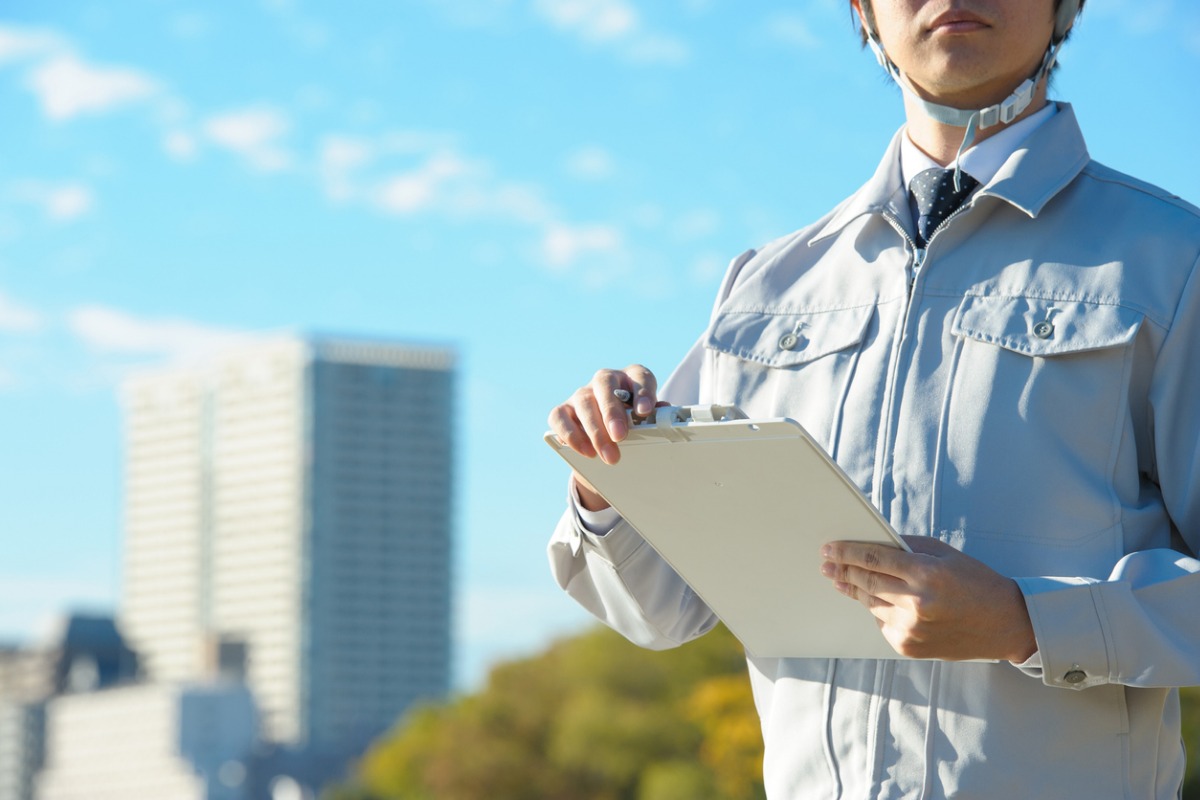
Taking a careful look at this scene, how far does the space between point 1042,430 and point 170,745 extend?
103 metres

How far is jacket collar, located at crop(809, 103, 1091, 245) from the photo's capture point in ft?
7.85

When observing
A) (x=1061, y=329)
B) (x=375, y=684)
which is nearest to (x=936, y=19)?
(x=1061, y=329)

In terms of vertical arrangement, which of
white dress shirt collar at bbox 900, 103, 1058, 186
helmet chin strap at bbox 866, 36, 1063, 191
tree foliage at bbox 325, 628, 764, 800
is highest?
helmet chin strap at bbox 866, 36, 1063, 191

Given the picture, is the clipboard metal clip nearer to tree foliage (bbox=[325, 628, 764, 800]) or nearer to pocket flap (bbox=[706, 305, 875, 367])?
pocket flap (bbox=[706, 305, 875, 367])

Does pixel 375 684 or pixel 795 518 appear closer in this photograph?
pixel 795 518

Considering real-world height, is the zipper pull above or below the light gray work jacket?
above

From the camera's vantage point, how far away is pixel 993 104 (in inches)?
98.7

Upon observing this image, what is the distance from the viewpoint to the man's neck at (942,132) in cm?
251

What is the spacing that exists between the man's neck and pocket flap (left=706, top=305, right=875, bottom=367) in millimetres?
273

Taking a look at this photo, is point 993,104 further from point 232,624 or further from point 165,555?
point 165,555

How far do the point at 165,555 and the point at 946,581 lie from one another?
6424 inches

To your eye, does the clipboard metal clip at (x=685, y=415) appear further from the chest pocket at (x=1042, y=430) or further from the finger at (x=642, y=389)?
the chest pocket at (x=1042, y=430)

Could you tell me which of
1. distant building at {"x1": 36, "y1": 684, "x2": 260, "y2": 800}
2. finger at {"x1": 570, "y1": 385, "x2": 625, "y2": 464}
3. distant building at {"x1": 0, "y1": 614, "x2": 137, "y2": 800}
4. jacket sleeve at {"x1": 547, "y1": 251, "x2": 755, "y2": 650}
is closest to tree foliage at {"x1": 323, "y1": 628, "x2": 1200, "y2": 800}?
jacket sleeve at {"x1": 547, "y1": 251, "x2": 755, "y2": 650}

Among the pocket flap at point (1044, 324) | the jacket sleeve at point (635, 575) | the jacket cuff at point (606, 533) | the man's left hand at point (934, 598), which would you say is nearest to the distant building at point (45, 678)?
the jacket sleeve at point (635, 575)
